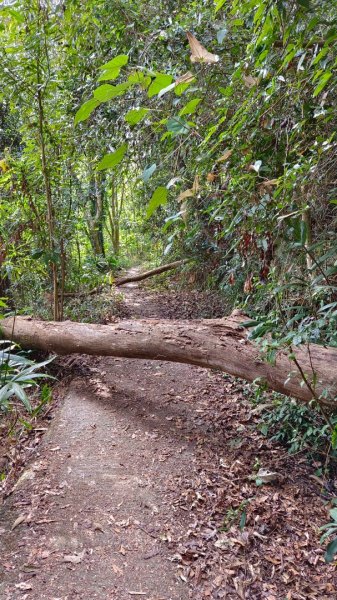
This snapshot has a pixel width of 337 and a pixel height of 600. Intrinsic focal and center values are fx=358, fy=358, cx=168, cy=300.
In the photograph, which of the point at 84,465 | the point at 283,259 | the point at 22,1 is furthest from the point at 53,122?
the point at 84,465

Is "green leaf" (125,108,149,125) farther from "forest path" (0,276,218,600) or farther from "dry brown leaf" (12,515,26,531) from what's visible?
"dry brown leaf" (12,515,26,531)

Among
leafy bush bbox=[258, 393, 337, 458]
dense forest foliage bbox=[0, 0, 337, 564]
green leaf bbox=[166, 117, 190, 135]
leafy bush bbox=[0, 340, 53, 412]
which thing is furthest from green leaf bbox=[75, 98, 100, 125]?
leafy bush bbox=[258, 393, 337, 458]

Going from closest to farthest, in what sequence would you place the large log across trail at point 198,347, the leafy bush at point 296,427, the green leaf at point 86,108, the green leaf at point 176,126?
the green leaf at point 86,108
the green leaf at point 176,126
the large log across trail at point 198,347
the leafy bush at point 296,427

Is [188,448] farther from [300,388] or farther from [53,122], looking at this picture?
[53,122]

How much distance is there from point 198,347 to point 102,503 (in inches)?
54.7

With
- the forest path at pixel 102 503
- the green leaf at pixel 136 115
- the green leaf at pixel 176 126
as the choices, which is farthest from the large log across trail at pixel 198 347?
the green leaf at pixel 136 115

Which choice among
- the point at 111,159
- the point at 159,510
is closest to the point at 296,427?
the point at 159,510

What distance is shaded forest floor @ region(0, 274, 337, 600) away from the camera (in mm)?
1823

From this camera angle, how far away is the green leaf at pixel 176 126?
0.84 m

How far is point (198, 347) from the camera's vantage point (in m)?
3.10

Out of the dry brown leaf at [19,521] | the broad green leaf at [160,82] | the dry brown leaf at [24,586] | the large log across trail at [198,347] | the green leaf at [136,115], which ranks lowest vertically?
the dry brown leaf at [24,586]

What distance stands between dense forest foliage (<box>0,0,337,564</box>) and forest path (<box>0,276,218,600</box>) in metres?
1.15

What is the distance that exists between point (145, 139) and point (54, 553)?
355cm

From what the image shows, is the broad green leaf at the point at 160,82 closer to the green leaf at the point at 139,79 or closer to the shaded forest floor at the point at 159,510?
the green leaf at the point at 139,79
